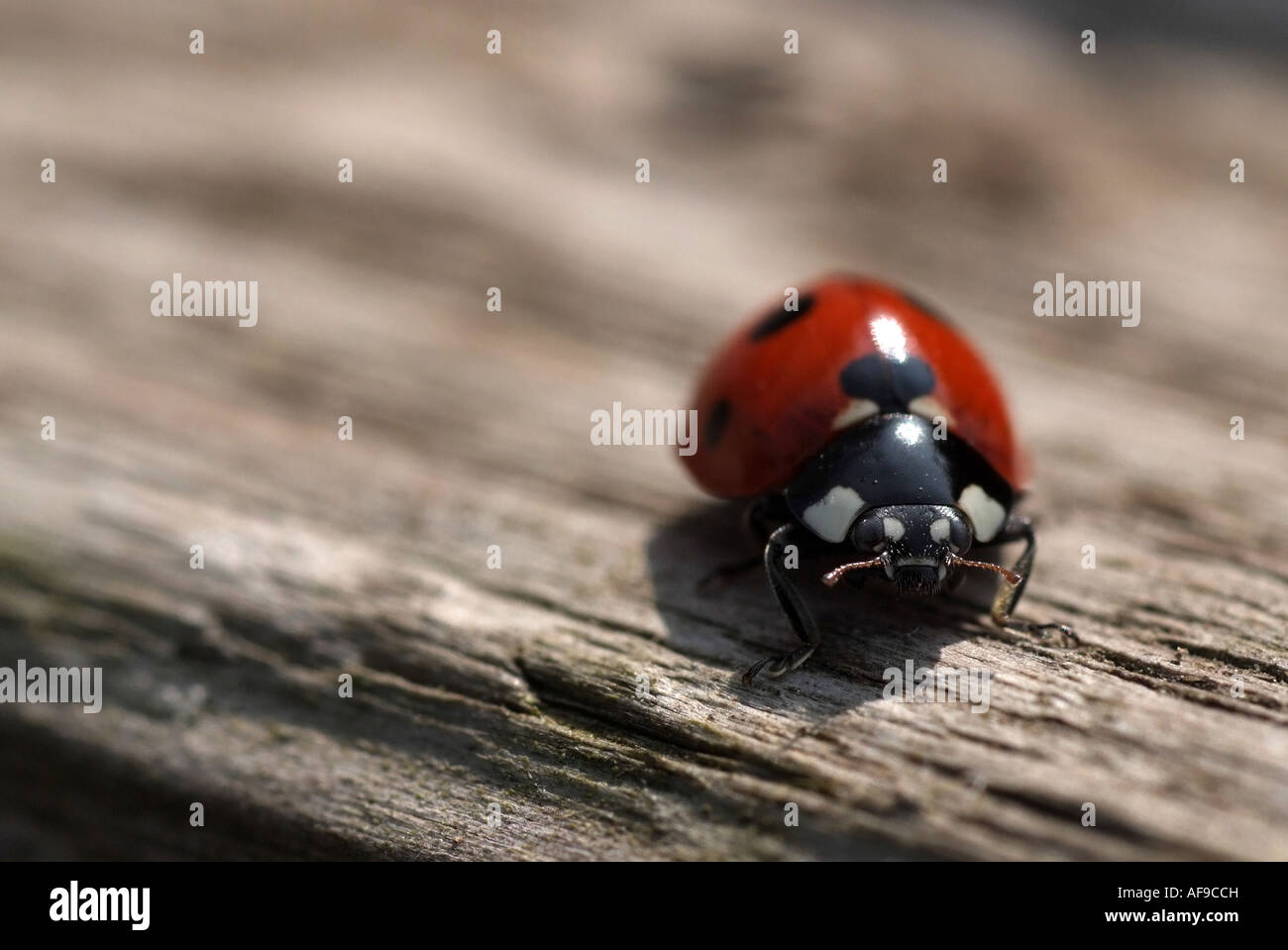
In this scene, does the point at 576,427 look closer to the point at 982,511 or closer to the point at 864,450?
the point at 864,450

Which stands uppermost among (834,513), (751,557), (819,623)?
(834,513)

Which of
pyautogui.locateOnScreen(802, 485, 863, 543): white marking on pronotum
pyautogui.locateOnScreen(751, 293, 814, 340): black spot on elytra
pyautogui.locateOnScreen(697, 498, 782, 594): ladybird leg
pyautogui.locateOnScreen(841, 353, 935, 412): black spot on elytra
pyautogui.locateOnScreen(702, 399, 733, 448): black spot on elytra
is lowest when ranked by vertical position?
pyautogui.locateOnScreen(697, 498, 782, 594): ladybird leg

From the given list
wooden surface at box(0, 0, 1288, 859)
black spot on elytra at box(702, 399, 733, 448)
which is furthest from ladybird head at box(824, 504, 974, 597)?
black spot on elytra at box(702, 399, 733, 448)

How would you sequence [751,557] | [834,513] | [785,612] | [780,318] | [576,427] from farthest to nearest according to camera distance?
[576,427] → [780,318] → [751,557] → [834,513] → [785,612]

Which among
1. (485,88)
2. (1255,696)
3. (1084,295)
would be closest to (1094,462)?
(1084,295)

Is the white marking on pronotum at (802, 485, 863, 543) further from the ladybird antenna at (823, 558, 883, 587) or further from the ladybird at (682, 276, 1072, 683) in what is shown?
the ladybird antenna at (823, 558, 883, 587)

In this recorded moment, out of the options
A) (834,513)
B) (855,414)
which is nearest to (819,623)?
(834,513)
